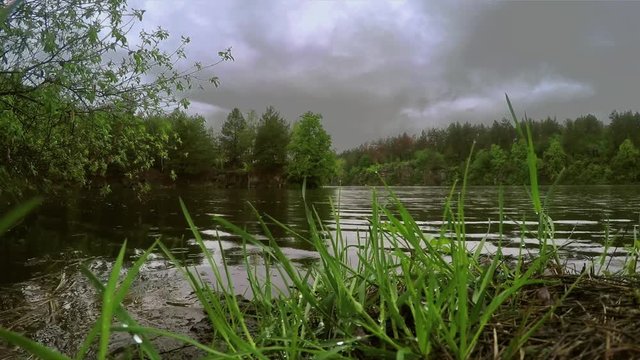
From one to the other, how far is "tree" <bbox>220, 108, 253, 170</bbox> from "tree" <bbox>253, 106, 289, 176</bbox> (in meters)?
2.12

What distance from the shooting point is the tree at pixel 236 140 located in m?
84.1

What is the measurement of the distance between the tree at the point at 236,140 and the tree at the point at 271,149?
212cm

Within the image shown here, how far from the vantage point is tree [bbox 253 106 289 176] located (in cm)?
8156

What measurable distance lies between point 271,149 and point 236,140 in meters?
9.47

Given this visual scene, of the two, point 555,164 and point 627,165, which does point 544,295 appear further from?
point 627,165

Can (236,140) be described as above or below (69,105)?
above

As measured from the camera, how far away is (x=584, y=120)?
4181 inches

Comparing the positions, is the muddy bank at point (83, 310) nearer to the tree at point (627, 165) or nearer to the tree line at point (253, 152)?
the tree line at point (253, 152)

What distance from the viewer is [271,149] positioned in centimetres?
8125

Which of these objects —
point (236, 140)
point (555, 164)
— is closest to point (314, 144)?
point (236, 140)

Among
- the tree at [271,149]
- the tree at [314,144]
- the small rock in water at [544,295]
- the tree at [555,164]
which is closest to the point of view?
the small rock in water at [544,295]

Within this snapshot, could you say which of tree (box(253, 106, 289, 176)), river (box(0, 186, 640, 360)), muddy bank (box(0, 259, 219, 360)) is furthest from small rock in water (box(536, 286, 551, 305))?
tree (box(253, 106, 289, 176))

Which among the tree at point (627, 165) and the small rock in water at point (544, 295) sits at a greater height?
the tree at point (627, 165)

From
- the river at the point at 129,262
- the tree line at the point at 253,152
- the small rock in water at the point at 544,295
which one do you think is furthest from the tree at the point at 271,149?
the small rock in water at the point at 544,295
